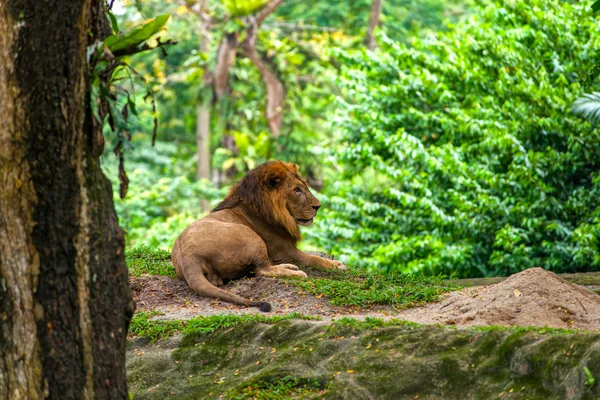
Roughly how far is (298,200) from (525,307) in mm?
3375

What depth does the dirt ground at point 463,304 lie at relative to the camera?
6.23 m

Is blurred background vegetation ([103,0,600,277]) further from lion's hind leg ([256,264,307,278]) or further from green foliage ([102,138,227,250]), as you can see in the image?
lion's hind leg ([256,264,307,278])

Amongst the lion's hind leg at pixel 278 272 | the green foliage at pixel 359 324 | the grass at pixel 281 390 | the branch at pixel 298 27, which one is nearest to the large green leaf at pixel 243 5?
the branch at pixel 298 27

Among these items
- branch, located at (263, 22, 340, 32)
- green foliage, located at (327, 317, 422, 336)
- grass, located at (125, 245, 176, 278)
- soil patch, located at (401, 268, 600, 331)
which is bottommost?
grass, located at (125, 245, 176, 278)

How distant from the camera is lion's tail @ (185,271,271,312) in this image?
7146 mm

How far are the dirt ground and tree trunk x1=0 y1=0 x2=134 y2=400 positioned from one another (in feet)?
9.23

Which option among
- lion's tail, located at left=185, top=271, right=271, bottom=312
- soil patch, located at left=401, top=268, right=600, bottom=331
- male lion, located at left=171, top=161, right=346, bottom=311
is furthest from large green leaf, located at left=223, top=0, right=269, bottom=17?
soil patch, located at left=401, top=268, right=600, bottom=331

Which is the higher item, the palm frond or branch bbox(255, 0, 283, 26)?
branch bbox(255, 0, 283, 26)

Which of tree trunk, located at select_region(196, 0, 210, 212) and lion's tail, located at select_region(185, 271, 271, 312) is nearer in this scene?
lion's tail, located at select_region(185, 271, 271, 312)

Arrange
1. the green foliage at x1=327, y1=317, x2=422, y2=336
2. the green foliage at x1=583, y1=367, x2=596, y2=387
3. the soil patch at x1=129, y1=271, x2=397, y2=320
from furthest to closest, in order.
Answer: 1. the soil patch at x1=129, y1=271, x2=397, y2=320
2. the green foliage at x1=327, y1=317, x2=422, y2=336
3. the green foliage at x1=583, y1=367, x2=596, y2=387

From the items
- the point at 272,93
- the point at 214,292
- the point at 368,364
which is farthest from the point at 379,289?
the point at 272,93

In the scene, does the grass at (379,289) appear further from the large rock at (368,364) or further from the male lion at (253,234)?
the large rock at (368,364)

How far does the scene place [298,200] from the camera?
9.13 meters

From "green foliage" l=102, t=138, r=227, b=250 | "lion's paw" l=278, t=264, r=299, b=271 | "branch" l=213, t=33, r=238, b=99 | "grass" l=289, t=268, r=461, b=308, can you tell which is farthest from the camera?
"branch" l=213, t=33, r=238, b=99
